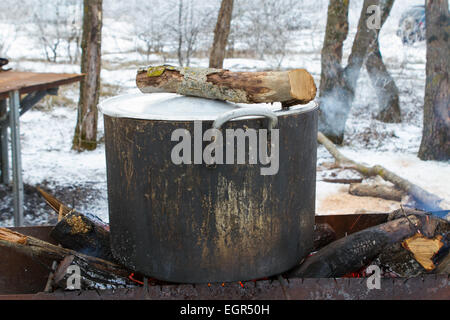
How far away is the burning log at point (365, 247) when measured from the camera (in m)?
2.63

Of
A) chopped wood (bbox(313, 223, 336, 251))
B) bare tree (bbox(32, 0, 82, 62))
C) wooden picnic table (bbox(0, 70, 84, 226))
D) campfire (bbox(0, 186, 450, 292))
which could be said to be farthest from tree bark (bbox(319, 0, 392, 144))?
bare tree (bbox(32, 0, 82, 62))

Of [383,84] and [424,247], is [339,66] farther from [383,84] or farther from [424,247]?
[424,247]

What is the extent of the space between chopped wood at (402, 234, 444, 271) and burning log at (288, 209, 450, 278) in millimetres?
25

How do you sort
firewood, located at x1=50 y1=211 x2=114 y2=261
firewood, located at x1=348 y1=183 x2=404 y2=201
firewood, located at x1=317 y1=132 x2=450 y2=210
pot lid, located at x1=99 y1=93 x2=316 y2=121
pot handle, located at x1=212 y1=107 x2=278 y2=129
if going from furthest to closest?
firewood, located at x1=348 y1=183 x2=404 y2=201, firewood, located at x1=317 y1=132 x2=450 y2=210, firewood, located at x1=50 y1=211 x2=114 y2=261, pot lid, located at x1=99 y1=93 x2=316 y2=121, pot handle, located at x1=212 y1=107 x2=278 y2=129

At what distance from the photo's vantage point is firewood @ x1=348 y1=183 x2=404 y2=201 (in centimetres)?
530

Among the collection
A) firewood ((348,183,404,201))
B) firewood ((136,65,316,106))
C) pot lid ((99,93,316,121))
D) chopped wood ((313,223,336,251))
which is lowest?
firewood ((348,183,404,201))

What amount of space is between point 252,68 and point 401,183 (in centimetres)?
751

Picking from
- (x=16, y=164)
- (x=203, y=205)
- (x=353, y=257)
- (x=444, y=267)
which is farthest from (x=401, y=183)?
(x=16, y=164)

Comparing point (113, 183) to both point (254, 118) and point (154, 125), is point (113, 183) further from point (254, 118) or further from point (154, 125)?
point (254, 118)

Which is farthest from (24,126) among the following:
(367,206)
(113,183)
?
(113,183)

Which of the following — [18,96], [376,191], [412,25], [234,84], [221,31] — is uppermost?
[412,25]

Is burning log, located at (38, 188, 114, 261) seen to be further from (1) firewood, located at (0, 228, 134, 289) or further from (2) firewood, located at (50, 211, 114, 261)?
(1) firewood, located at (0, 228, 134, 289)

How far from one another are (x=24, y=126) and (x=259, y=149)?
26.0 feet

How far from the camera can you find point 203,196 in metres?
2.23
